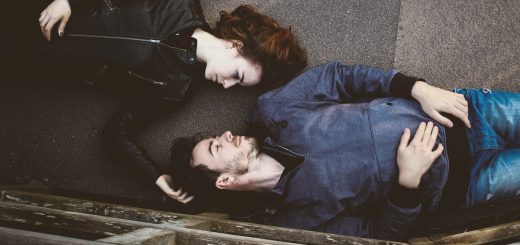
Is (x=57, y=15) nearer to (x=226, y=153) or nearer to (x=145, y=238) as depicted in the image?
(x=226, y=153)

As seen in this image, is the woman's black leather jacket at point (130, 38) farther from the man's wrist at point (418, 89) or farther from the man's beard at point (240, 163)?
the man's wrist at point (418, 89)

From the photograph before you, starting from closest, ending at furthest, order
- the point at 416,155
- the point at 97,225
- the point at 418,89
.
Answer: the point at 97,225
the point at 416,155
the point at 418,89

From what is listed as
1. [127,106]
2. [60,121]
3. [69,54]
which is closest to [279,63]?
[127,106]

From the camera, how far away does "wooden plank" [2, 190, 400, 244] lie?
2.03m

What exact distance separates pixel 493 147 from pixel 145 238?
6.05 feet

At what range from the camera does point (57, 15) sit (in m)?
2.33

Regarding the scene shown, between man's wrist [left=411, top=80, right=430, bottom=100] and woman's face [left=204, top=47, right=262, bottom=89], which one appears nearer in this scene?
man's wrist [left=411, top=80, right=430, bottom=100]

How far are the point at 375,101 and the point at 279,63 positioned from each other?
59cm

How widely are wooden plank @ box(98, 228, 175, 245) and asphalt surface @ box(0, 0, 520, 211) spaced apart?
113 cm

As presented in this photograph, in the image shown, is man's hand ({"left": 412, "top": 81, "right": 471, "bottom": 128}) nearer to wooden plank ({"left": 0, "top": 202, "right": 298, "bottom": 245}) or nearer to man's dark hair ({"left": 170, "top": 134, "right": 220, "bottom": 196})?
wooden plank ({"left": 0, "top": 202, "right": 298, "bottom": 245})

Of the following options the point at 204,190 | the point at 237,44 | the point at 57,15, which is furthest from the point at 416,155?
the point at 57,15

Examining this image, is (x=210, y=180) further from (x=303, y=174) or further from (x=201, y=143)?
(x=303, y=174)

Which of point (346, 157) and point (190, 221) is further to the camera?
point (346, 157)

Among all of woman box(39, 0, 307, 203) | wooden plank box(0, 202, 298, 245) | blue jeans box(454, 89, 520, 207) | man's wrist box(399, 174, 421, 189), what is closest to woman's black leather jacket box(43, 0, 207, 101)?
woman box(39, 0, 307, 203)
